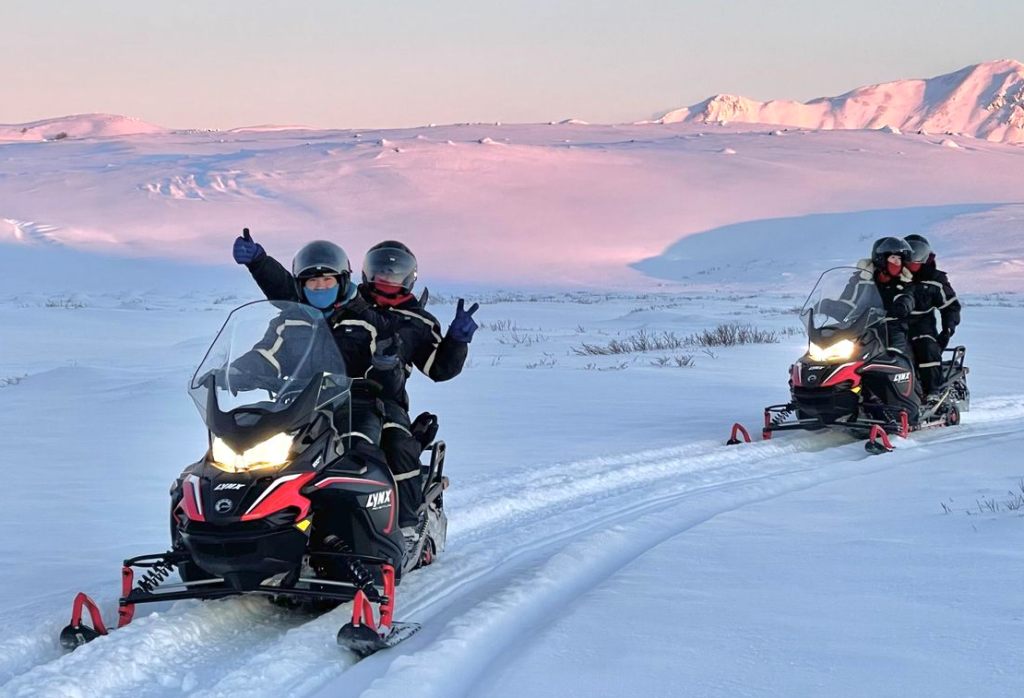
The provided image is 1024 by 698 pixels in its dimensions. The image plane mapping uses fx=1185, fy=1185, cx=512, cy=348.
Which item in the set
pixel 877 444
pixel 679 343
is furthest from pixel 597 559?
pixel 679 343

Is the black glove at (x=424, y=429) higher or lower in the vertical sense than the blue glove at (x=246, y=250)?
lower

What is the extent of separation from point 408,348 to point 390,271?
0.43 meters

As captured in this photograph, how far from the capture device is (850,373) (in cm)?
1105

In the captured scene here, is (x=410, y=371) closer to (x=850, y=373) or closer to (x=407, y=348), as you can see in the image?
(x=407, y=348)

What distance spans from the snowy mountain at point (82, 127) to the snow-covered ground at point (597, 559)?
100116mm

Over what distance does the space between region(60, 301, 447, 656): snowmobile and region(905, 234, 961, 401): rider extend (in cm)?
787

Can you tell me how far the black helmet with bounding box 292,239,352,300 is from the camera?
6.27m

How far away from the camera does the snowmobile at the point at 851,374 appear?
1096 cm

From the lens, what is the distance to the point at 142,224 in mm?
59531

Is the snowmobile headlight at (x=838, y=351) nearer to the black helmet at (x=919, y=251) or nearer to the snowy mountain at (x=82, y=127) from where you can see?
the black helmet at (x=919, y=251)

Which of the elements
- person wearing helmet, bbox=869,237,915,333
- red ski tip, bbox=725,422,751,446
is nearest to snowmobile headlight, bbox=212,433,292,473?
red ski tip, bbox=725,422,751,446

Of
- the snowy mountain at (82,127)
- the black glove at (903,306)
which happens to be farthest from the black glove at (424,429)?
the snowy mountain at (82,127)

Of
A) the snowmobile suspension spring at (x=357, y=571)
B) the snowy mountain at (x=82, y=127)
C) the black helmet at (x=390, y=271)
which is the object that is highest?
the snowy mountain at (x=82, y=127)

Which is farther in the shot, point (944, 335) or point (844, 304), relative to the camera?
point (944, 335)
